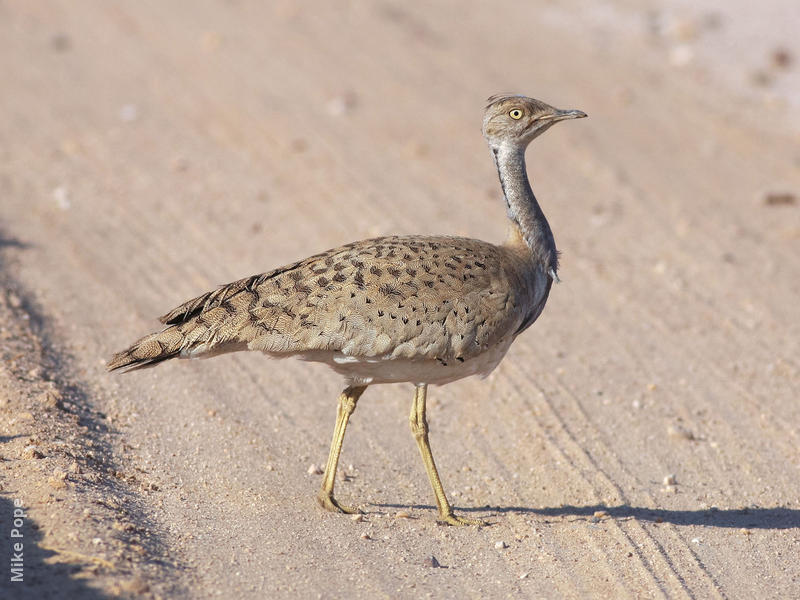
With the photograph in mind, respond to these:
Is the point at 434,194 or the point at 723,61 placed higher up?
the point at 723,61

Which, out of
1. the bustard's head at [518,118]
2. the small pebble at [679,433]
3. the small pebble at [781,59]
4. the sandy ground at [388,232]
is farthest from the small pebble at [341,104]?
the small pebble at [679,433]

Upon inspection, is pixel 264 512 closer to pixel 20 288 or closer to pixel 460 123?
pixel 20 288

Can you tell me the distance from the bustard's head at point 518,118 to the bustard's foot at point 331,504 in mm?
2160

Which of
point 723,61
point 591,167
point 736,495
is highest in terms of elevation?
point 723,61

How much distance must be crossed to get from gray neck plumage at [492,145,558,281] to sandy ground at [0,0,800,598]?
121 centimetres

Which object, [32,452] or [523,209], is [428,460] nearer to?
[523,209]

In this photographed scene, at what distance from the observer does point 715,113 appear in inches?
483

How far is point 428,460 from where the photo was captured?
18.6ft

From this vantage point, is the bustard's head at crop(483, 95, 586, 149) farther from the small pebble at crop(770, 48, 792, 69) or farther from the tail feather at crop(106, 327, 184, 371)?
Answer: the small pebble at crop(770, 48, 792, 69)

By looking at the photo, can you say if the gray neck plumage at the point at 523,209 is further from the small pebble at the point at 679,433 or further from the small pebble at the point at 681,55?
the small pebble at the point at 681,55

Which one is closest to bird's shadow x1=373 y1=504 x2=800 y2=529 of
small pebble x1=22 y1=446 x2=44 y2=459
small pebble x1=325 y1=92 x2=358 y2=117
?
small pebble x1=22 y1=446 x2=44 y2=459

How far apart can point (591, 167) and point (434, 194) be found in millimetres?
1788

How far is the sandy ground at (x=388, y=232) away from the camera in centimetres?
519

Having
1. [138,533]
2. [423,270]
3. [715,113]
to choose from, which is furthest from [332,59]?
[138,533]
